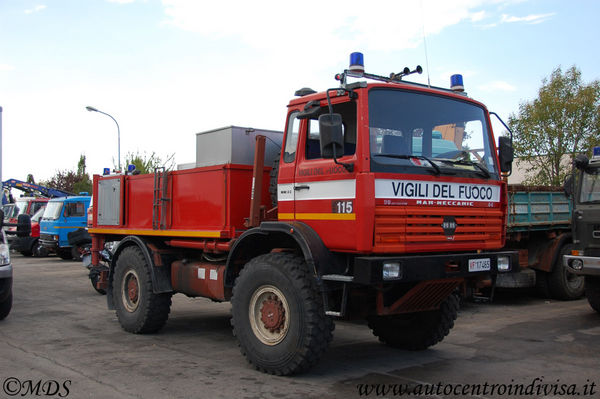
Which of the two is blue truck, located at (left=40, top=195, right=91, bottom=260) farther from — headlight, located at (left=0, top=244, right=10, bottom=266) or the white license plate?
the white license plate

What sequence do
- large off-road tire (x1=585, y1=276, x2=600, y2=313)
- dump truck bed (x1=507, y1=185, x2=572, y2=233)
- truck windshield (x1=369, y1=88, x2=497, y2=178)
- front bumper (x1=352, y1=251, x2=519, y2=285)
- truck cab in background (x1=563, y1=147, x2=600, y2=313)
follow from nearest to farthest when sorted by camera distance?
1. front bumper (x1=352, y1=251, x2=519, y2=285)
2. truck windshield (x1=369, y1=88, x2=497, y2=178)
3. truck cab in background (x1=563, y1=147, x2=600, y2=313)
4. large off-road tire (x1=585, y1=276, x2=600, y2=313)
5. dump truck bed (x1=507, y1=185, x2=572, y2=233)

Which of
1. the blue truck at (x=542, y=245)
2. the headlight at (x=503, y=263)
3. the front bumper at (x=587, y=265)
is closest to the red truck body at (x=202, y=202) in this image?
the headlight at (x=503, y=263)

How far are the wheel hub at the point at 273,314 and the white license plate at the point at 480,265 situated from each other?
6.25 feet

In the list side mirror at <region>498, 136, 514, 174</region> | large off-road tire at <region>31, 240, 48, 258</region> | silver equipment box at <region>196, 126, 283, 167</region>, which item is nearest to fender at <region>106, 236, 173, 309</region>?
silver equipment box at <region>196, 126, 283, 167</region>

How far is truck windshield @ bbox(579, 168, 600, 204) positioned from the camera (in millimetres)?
9758

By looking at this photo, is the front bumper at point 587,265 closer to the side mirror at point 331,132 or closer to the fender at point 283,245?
the fender at point 283,245

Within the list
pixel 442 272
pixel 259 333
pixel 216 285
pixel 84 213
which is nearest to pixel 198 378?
pixel 259 333

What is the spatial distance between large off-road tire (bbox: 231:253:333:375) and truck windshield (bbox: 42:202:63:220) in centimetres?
1696

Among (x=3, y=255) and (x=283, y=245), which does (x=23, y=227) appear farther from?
(x=283, y=245)

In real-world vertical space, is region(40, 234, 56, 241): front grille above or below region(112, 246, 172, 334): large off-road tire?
above

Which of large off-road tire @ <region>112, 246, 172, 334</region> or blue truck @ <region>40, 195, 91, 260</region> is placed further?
blue truck @ <region>40, 195, 91, 260</region>

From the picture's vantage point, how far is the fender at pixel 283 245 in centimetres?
536

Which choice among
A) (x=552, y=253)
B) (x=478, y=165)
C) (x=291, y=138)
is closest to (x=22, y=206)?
(x=552, y=253)

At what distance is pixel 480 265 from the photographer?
5.76 metres
